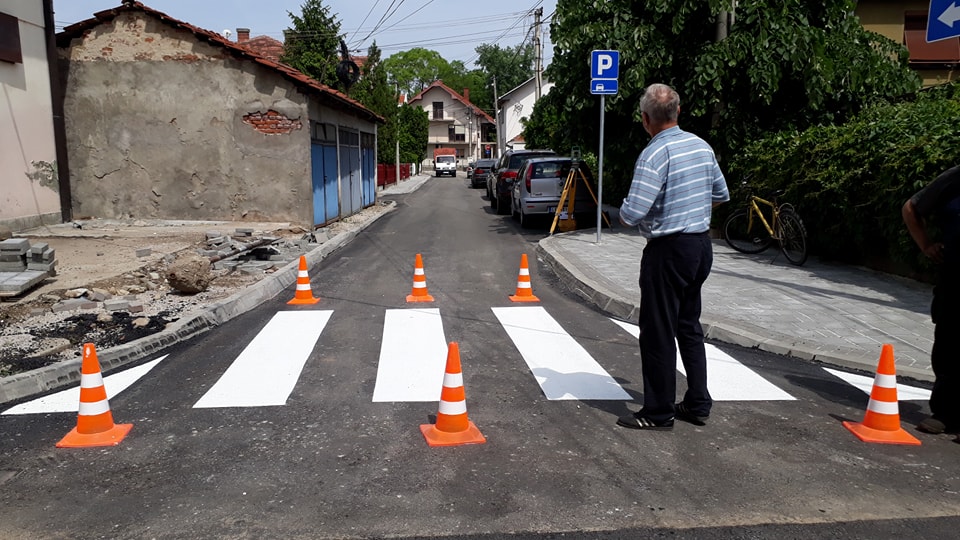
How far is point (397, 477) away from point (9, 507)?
1.88 metres

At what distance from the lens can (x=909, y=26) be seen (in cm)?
2144

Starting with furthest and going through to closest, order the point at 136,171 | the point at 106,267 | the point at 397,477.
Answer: the point at 136,171
the point at 106,267
the point at 397,477

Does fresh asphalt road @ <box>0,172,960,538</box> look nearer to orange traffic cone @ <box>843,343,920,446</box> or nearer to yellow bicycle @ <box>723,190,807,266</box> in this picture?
orange traffic cone @ <box>843,343,920,446</box>

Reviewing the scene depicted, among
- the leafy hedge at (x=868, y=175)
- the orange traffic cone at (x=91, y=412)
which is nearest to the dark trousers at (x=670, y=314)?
the orange traffic cone at (x=91, y=412)

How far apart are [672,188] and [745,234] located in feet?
30.2

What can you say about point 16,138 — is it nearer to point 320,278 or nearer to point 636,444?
point 320,278

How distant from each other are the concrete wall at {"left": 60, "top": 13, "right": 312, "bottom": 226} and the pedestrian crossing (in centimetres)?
975

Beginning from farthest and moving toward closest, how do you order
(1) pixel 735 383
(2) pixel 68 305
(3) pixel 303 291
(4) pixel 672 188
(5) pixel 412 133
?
(5) pixel 412 133
(3) pixel 303 291
(2) pixel 68 305
(1) pixel 735 383
(4) pixel 672 188

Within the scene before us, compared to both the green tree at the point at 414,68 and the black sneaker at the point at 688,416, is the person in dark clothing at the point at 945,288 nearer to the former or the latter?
the black sneaker at the point at 688,416

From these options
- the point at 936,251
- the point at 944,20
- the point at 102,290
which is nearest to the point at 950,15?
the point at 944,20

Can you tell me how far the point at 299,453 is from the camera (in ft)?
13.4

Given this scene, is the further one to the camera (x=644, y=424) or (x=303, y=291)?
(x=303, y=291)

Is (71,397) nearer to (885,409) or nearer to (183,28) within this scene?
(885,409)

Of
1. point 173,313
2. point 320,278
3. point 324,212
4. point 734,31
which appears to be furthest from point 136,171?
point 734,31
